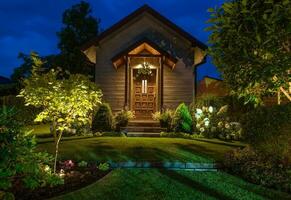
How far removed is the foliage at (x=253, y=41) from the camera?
885cm

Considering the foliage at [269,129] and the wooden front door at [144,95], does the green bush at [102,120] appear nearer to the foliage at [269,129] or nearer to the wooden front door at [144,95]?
the wooden front door at [144,95]

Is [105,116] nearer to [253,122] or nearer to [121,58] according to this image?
[121,58]

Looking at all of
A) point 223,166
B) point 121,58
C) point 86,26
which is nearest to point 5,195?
point 223,166

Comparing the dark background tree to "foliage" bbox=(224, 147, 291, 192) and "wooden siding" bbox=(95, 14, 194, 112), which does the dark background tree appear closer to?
"wooden siding" bbox=(95, 14, 194, 112)

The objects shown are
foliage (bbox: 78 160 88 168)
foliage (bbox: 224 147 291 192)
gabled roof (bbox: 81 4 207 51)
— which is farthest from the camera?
gabled roof (bbox: 81 4 207 51)

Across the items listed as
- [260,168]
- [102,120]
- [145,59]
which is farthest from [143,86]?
[260,168]

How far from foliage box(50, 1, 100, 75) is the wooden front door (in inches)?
415

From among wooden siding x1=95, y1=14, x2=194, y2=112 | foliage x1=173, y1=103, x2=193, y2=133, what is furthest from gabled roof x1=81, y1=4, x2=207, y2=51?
foliage x1=173, y1=103, x2=193, y2=133

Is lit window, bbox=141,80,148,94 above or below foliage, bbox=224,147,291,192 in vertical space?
above

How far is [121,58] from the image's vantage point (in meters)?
22.0

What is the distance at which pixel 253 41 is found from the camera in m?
9.48

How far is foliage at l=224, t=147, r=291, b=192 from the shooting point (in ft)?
33.2

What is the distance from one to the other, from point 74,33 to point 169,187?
25.5 meters

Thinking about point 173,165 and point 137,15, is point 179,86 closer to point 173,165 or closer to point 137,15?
point 137,15
